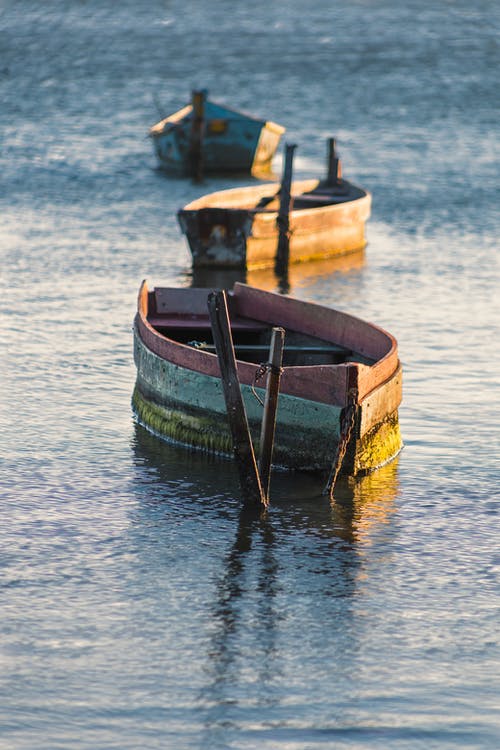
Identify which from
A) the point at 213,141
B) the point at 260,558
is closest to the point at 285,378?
the point at 260,558

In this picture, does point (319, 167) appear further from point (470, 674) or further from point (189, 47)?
point (189, 47)

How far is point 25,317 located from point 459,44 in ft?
300

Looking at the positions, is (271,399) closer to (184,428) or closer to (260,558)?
(260,558)

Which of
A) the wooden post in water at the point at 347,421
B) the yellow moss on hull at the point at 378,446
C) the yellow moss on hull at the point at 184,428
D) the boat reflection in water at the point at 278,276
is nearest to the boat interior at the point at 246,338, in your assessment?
the yellow moss on hull at the point at 184,428

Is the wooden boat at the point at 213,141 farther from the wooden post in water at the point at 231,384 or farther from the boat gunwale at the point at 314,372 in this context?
the wooden post in water at the point at 231,384

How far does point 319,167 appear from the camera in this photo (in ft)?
166

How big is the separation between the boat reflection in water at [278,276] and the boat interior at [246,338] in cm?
842

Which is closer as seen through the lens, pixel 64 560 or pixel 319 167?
pixel 64 560

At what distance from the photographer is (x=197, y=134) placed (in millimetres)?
47906

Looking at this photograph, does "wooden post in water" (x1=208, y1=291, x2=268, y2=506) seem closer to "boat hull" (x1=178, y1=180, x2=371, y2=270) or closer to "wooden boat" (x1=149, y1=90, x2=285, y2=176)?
"boat hull" (x1=178, y1=180, x2=371, y2=270)

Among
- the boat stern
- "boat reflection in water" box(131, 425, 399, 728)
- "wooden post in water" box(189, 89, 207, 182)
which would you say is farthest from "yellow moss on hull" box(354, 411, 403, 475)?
"wooden post in water" box(189, 89, 207, 182)

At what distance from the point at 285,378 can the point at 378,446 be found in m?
1.72

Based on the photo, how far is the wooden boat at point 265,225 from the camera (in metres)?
31.7

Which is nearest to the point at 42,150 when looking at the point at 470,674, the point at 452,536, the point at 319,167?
the point at 319,167
